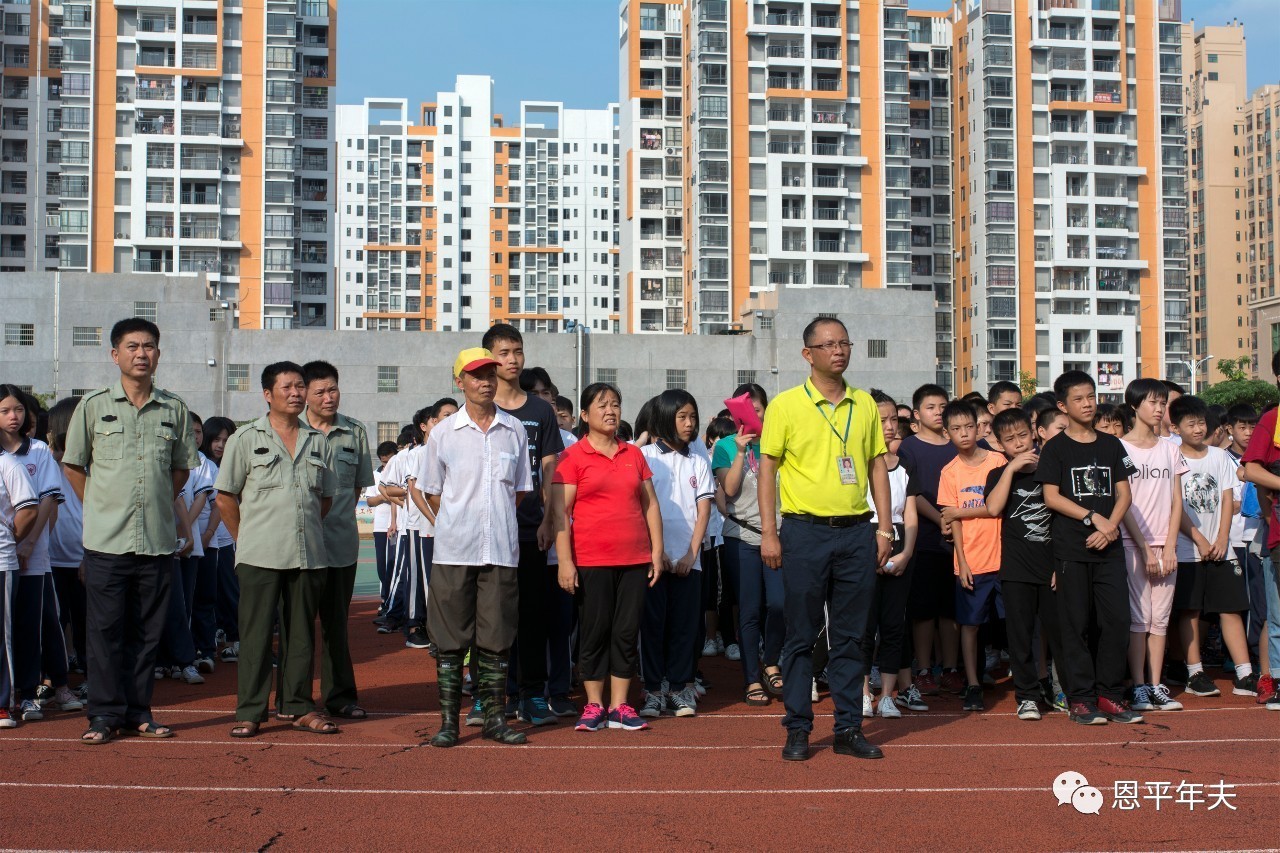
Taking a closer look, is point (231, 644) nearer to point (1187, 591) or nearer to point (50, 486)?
point (50, 486)

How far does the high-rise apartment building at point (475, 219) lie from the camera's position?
4862 inches

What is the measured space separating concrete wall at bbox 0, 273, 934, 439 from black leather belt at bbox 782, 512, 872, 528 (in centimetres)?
5134

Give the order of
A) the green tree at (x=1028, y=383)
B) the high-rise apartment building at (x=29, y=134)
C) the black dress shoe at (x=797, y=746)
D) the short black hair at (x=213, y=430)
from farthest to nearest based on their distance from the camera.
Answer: the high-rise apartment building at (x=29, y=134) → the green tree at (x=1028, y=383) → the short black hair at (x=213, y=430) → the black dress shoe at (x=797, y=746)

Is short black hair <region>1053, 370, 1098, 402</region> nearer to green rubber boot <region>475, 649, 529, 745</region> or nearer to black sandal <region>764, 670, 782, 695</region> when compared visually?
black sandal <region>764, 670, 782, 695</region>

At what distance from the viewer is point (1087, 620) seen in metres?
7.67

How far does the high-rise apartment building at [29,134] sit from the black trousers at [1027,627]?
8395 cm

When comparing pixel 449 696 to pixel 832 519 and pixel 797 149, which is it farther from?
pixel 797 149

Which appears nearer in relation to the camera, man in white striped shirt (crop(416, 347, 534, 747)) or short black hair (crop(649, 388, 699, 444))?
man in white striped shirt (crop(416, 347, 534, 747))

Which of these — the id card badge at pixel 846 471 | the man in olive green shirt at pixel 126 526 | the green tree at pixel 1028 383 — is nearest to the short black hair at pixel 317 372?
the man in olive green shirt at pixel 126 526

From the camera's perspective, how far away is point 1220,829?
496 cm

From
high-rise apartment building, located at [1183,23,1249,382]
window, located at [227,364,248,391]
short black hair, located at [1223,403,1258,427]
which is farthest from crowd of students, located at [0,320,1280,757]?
high-rise apartment building, located at [1183,23,1249,382]

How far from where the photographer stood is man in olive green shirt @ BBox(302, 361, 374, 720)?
7.55 metres

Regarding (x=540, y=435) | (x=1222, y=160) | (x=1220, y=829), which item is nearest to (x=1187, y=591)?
(x=1220, y=829)

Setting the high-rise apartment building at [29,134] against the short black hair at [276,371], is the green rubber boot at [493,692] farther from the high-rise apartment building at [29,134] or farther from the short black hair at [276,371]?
the high-rise apartment building at [29,134]
